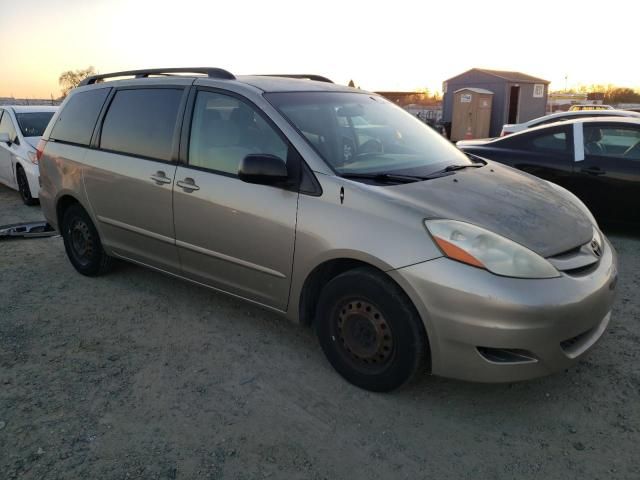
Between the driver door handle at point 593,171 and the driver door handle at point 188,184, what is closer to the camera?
the driver door handle at point 188,184

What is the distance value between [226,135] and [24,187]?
607cm

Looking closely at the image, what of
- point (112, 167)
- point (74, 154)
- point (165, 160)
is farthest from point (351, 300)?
point (74, 154)

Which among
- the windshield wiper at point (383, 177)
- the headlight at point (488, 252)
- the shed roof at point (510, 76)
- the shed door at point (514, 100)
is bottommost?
the headlight at point (488, 252)

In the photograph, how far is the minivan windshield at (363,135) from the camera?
3367 mm

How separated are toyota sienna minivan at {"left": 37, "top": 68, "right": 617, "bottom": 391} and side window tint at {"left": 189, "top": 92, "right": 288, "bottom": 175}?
0.01 metres

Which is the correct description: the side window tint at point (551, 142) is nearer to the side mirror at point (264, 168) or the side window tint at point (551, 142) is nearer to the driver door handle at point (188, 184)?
the side mirror at point (264, 168)

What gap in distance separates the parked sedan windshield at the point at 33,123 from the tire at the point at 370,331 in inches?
282

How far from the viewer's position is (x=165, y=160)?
12.9ft

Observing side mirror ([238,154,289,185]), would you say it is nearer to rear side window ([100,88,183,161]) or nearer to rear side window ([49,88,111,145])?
rear side window ([100,88,183,161])

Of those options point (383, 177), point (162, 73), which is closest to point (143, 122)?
point (162, 73)

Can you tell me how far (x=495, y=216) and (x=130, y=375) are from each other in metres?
2.30

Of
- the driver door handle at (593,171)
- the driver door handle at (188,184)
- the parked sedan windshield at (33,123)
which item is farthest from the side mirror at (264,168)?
the parked sedan windshield at (33,123)

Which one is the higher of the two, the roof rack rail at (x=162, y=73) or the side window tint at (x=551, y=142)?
the roof rack rail at (x=162, y=73)

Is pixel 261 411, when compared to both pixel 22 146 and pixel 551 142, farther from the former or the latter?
pixel 22 146
